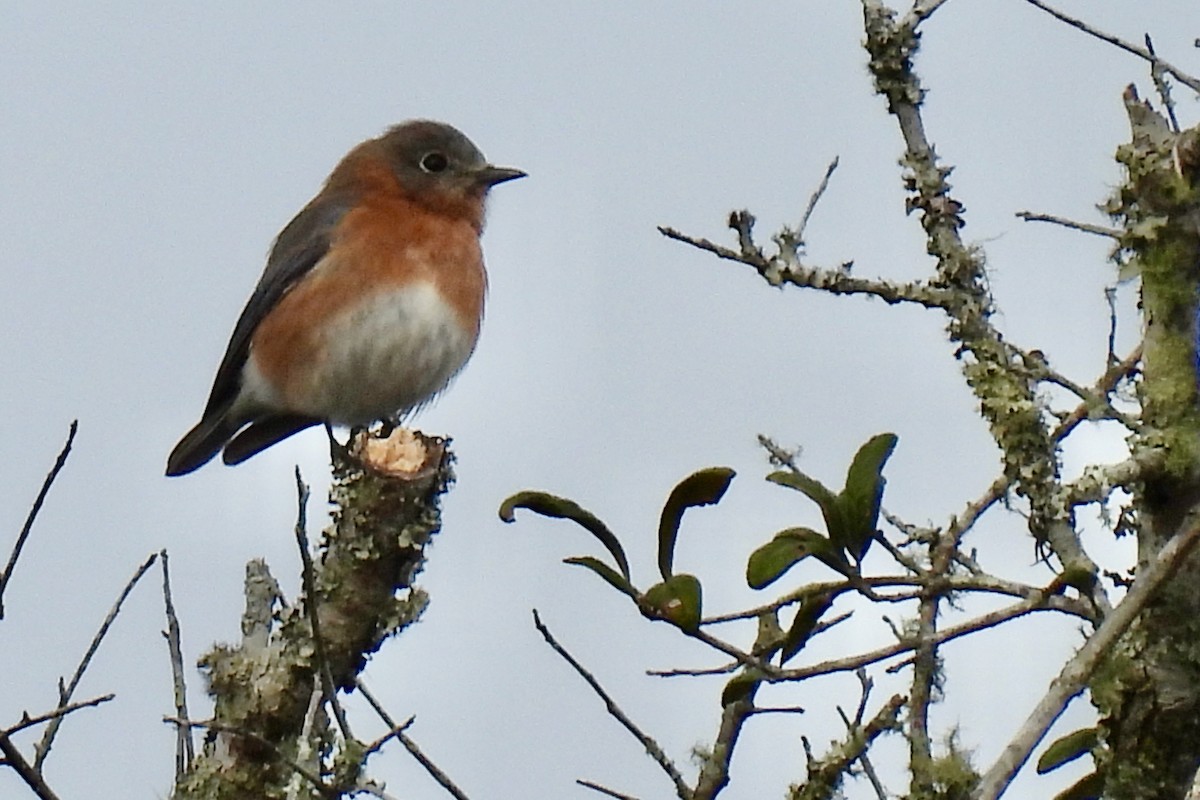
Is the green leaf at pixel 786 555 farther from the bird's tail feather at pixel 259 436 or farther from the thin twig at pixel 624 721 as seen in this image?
the bird's tail feather at pixel 259 436

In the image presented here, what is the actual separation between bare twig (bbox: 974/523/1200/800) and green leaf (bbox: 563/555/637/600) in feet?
2.97

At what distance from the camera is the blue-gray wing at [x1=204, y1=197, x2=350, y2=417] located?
7383mm

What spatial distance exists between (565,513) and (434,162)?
16.6 feet

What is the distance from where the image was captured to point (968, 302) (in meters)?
3.36

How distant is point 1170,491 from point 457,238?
4.83 m

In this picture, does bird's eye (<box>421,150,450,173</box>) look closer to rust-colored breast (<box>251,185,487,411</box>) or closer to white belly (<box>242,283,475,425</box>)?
rust-colored breast (<box>251,185,487,411</box>)

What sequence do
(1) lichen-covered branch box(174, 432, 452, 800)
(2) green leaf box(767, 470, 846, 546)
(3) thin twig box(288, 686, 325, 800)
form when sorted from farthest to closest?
(1) lichen-covered branch box(174, 432, 452, 800) < (3) thin twig box(288, 686, 325, 800) < (2) green leaf box(767, 470, 846, 546)

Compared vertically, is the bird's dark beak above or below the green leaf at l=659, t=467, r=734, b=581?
above

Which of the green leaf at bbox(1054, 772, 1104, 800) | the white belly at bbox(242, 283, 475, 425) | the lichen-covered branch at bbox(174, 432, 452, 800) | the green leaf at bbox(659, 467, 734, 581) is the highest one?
the white belly at bbox(242, 283, 475, 425)

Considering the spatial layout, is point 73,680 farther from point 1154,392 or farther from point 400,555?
point 1154,392

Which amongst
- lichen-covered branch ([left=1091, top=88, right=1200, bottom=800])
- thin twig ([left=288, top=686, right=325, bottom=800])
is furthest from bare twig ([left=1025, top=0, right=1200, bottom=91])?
thin twig ([left=288, top=686, right=325, bottom=800])

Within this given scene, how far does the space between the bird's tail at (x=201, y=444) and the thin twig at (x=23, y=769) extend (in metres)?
4.10

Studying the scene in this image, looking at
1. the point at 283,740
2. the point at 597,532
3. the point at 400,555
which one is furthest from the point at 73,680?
the point at 597,532

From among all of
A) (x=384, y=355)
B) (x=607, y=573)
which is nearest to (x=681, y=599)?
(x=607, y=573)
